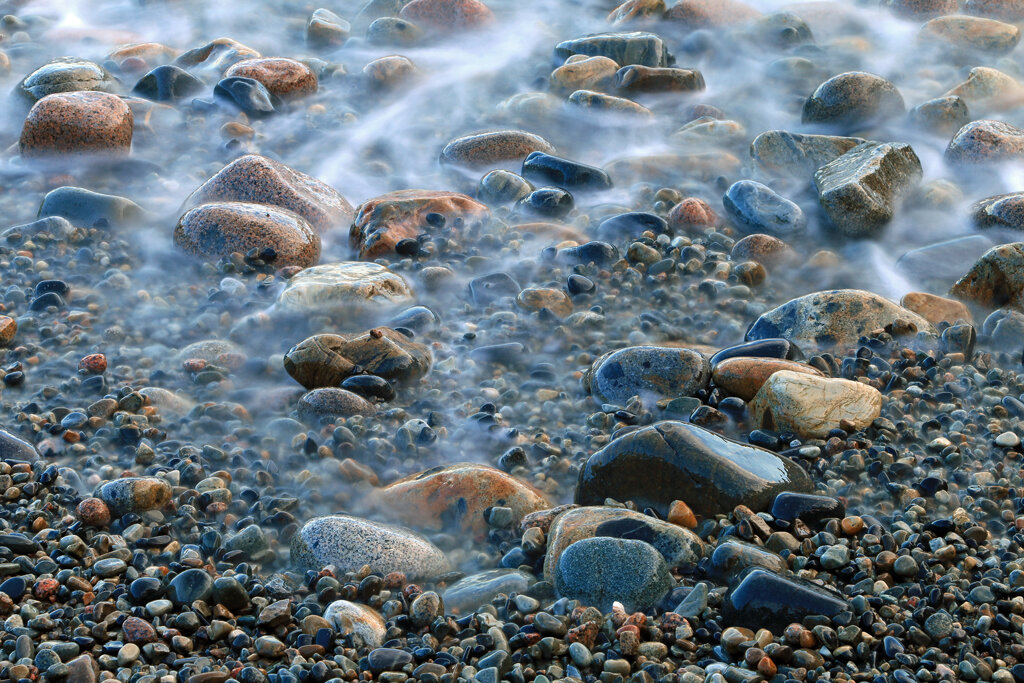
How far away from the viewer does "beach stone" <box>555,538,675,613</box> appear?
2.55 meters

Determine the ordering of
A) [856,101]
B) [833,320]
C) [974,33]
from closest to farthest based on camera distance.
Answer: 1. [833,320]
2. [856,101]
3. [974,33]

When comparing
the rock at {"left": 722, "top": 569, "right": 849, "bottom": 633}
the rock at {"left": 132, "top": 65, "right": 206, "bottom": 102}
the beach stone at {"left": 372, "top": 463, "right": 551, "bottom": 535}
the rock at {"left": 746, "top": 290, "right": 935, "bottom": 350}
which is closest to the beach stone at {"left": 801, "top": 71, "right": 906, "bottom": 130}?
the rock at {"left": 746, "top": 290, "right": 935, "bottom": 350}

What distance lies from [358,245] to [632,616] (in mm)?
2839

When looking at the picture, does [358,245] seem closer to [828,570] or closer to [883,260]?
[883,260]

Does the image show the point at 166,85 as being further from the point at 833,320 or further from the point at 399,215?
the point at 833,320

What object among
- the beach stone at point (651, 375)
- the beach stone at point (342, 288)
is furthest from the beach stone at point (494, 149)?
the beach stone at point (651, 375)

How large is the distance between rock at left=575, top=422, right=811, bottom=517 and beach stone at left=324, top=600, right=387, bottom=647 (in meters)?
0.83

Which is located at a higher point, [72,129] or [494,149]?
[494,149]

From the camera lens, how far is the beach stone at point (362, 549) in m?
2.73

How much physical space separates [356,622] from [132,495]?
0.94 m

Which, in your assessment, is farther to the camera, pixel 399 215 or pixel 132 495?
pixel 399 215

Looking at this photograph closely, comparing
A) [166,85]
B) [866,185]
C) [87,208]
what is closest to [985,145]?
[866,185]

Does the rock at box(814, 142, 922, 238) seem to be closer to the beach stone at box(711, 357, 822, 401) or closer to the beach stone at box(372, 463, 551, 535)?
the beach stone at box(711, 357, 822, 401)

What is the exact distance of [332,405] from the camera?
3.55 m
